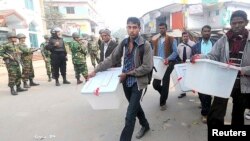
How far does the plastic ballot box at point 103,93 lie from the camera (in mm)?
3037

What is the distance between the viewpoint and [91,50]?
437 inches

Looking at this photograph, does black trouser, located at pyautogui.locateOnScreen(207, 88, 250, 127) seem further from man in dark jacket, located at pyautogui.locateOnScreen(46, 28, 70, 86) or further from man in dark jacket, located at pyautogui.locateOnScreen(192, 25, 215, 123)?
man in dark jacket, located at pyautogui.locateOnScreen(46, 28, 70, 86)

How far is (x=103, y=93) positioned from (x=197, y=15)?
901 inches

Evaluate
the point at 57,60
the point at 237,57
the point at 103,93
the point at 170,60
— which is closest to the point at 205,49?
the point at 170,60

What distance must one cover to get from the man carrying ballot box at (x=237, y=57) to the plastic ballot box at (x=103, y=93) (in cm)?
102

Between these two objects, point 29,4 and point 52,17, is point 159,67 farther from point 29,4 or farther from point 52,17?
point 52,17

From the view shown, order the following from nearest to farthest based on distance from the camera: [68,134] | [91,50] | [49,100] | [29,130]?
[68,134] < [29,130] < [49,100] < [91,50]

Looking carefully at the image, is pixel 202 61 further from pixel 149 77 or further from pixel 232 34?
pixel 149 77

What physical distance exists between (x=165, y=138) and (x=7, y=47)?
5.59m

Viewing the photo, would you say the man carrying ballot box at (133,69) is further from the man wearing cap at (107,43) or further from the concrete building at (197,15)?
the concrete building at (197,15)

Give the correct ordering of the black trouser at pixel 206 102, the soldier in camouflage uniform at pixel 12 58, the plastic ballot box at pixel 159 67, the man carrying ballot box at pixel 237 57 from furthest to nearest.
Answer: the soldier in camouflage uniform at pixel 12 58, the plastic ballot box at pixel 159 67, the black trouser at pixel 206 102, the man carrying ballot box at pixel 237 57

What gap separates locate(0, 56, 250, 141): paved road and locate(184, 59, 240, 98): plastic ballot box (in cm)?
111

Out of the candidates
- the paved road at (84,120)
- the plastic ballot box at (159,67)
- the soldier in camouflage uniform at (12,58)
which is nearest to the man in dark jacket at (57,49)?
the soldier in camouflage uniform at (12,58)

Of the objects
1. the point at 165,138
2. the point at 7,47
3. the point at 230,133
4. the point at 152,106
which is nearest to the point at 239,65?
the point at 230,133
